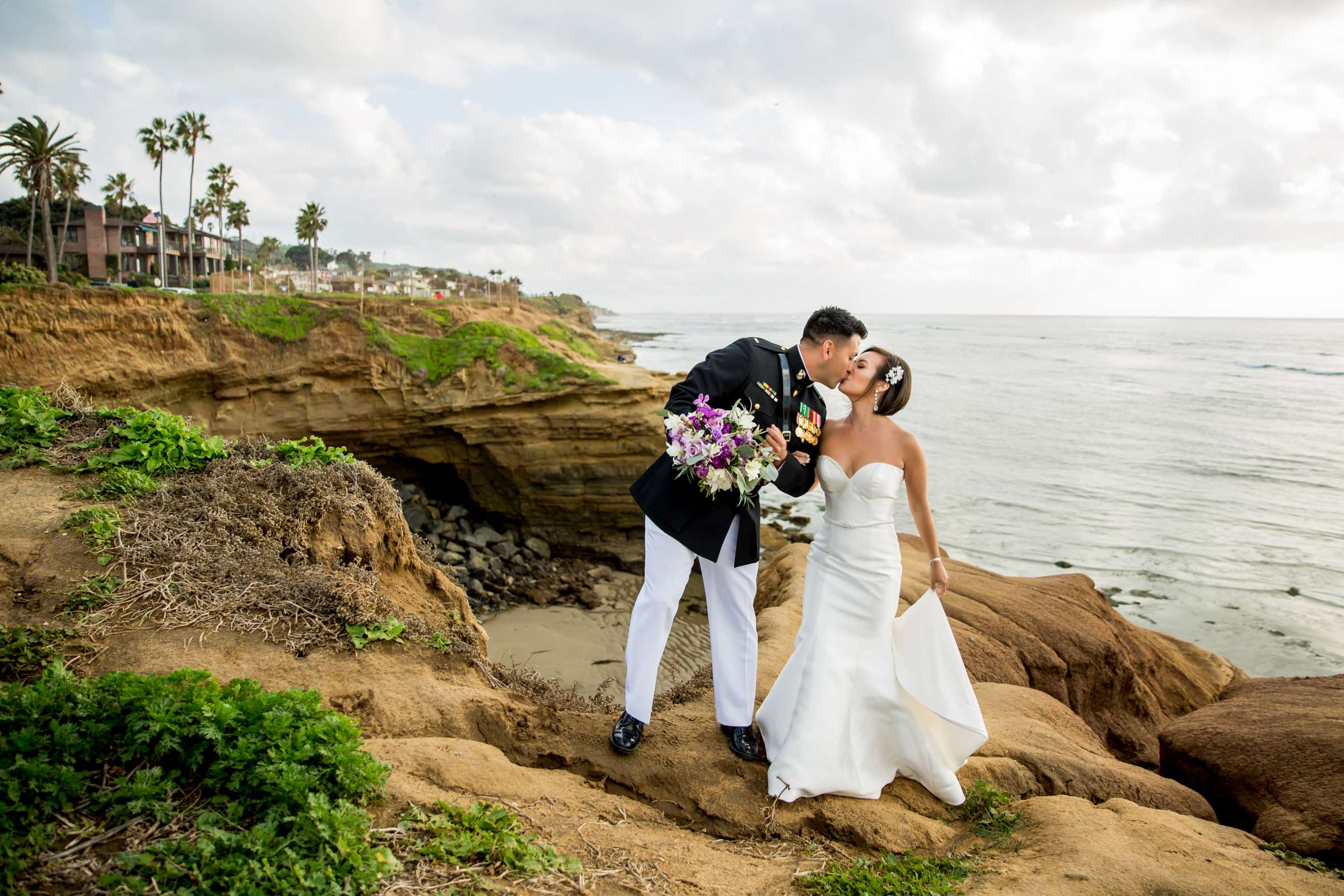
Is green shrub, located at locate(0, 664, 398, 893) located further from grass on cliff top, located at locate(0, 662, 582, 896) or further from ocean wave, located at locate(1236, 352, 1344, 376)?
ocean wave, located at locate(1236, 352, 1344, 376)

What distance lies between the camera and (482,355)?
1680 cm

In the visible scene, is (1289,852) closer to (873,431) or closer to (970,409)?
(873,431)

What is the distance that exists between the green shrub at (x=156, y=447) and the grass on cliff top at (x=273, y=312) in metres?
10.8

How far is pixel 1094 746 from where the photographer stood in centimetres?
540

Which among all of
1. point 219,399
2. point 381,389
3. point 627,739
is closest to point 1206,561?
point 627,739

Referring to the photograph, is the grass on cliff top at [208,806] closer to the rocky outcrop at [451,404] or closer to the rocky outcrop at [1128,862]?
the rocky outcrop at [1128,862]

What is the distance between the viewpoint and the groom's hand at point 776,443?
3.91 metres

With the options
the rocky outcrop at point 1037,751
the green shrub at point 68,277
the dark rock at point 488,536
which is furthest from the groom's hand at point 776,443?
the green shrub at point 68,277

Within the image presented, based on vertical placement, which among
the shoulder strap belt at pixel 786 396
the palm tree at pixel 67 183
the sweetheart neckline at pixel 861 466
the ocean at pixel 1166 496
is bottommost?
the ocean at pixel 1166 496

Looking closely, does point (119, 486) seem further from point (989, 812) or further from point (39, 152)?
point (39, 152)

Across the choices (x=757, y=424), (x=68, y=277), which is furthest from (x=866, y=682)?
(x=68, y=277)

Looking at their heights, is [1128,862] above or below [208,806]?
below

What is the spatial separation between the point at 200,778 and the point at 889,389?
3752mm

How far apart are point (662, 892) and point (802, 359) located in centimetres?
283
